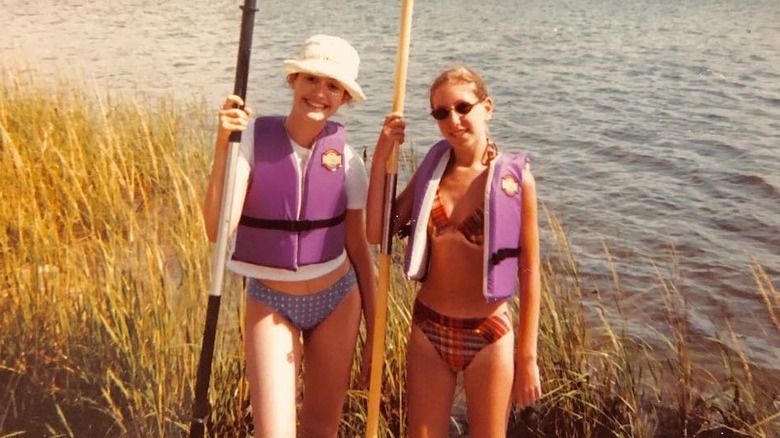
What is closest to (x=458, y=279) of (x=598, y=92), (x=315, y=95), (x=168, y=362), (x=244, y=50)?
(x=315, y=95)

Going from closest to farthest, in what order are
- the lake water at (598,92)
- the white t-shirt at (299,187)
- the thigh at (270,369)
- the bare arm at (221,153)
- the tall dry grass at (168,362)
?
the bare arm at (221,153), the thigh at (270,369), the white t-shirt at (299,187), the tall dry grass at (168,362), the lake water at (598,92)

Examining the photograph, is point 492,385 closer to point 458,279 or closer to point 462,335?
point 462,335

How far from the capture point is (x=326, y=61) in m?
3.06

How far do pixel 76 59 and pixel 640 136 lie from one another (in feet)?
37.6

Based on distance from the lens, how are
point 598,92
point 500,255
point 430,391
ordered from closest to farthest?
1. point 500,255
2. point 430,391
3. point 598,92

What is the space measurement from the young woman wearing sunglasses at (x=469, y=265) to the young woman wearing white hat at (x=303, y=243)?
233 millimetres

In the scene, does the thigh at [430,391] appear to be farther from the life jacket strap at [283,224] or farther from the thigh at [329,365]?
the life jacket strap at [283,224]

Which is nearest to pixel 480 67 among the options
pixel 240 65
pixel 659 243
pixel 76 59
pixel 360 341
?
pixel 76 59

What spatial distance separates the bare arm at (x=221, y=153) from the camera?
2867mm

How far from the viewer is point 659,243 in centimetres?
816

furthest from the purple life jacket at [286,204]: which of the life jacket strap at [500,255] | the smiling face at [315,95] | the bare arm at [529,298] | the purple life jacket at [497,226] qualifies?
the bare arm at [529,298]

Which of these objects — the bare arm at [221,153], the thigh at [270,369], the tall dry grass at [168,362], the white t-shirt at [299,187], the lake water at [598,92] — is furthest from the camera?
the lake water at [598,92]

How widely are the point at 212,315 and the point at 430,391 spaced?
3.16ft

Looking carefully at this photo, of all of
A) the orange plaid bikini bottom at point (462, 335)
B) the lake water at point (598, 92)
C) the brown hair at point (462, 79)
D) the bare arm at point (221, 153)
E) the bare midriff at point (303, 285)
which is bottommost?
the lake water at point (598, 92)
